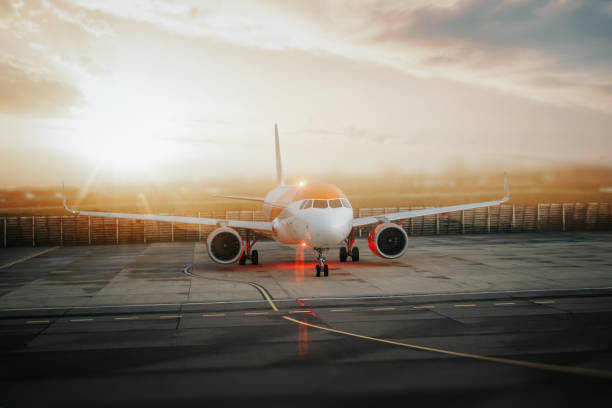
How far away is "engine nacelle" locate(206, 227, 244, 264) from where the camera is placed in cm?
2647

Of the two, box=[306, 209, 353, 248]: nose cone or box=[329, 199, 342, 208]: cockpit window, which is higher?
box=[329, 199, 342, 208]: cockpit window

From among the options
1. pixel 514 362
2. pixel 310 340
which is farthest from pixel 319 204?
pixel 514 362

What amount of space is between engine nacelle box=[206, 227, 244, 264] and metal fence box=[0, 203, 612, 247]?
717 inches

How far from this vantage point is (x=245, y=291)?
19.9m

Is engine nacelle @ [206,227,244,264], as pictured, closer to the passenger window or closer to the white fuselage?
the white fuselage

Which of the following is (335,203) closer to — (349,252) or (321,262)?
(321,262)

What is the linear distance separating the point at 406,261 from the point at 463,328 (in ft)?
51.8

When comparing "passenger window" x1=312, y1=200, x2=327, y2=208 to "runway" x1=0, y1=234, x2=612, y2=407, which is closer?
"runway" x1=0, y1=234, x2=612, y2=407

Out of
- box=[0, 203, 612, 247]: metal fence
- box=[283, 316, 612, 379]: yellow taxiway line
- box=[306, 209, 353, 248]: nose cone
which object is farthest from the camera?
box=[0, 203, 612, 247]: metal fence

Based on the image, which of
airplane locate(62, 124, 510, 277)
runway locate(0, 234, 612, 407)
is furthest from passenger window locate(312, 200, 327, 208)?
runway locate(0, 234, 612, 407)

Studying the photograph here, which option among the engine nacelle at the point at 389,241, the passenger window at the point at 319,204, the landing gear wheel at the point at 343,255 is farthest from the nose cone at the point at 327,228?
the landing gear wheel at the point at 343,255

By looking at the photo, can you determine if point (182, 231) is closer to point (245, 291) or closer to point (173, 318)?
point (245, 291)

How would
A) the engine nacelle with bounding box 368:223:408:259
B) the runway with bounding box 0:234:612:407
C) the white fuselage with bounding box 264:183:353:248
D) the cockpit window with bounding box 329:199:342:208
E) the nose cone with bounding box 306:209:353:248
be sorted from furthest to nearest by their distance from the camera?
the engine nacelle with bounding box 368:223:408:259 → the cockpit window with bounding box 329:199:342:208 → the white fuselage with bounding box 264:183:353:248 → the nose cone with bounding box 306:209:353:248 → the runway with bounding box 0:234:612:407

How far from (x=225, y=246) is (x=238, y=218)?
67.2 ft
